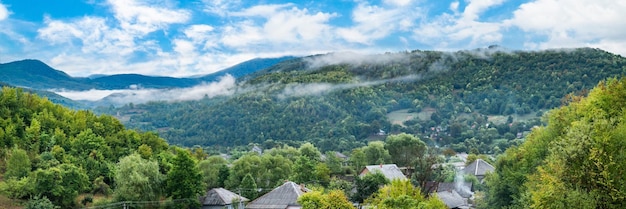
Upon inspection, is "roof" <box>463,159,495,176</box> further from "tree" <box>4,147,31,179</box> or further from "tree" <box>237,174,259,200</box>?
"tree" <box>4,147,31,179</box>

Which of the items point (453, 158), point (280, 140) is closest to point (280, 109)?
point (280, 140)

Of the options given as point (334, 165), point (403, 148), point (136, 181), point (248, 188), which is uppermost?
point (136, 181)

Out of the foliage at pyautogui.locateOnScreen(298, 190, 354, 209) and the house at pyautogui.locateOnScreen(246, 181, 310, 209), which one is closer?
the foliage at pyautogui.locateOnScreen(298, 190, 354, 209)

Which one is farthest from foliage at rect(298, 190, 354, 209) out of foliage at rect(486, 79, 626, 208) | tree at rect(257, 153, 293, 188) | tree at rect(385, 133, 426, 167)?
tree at rect(385, 133, 426, 167)

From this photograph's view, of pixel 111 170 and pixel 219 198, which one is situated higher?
pixel 111 170

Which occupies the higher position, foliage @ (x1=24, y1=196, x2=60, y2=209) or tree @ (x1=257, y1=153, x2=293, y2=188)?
foliage @ (x1=24, y1=196, x2=60, y2=209)

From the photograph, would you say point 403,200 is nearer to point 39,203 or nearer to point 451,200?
point 39,203

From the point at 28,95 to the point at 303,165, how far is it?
35.1 metres

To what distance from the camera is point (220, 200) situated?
2202 inches

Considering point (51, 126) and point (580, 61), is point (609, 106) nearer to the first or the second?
point (51, 126)

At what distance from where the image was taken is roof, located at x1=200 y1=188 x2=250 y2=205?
5588cm

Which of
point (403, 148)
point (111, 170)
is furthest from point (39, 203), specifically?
point (403, 148)

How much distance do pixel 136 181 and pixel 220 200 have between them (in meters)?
8.54

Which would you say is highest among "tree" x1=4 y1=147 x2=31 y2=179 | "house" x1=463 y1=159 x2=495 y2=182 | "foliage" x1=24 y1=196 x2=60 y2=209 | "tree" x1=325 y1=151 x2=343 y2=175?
"tree" x1=4 y1=147 x2=31 y2=179
